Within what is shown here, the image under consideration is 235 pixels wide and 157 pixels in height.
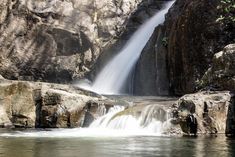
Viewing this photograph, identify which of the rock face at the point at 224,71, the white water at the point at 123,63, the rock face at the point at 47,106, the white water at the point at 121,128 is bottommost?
the white water at the point at 121,128

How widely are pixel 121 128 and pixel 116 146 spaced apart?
4.64m

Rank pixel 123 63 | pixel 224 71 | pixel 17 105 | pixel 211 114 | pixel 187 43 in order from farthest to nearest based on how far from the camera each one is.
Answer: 1. pixel 123 63
2. pixel 187 43
3. pixel 17 105
4. pixel 224 71
5. pixel 211 114

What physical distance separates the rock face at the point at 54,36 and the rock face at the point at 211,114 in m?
13.9

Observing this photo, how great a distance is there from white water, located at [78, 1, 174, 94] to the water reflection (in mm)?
11995

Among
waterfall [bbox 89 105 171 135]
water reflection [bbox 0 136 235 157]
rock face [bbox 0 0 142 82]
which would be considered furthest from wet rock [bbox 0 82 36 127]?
rock face [bbox 0 0 142 82]

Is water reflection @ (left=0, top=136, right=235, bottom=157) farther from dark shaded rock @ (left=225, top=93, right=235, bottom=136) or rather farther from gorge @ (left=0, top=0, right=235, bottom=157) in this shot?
dark shaded rock @ (left=225, top=93, right=235, bottom=136)

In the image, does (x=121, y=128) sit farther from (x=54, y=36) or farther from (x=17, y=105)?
(x=54, y=36)

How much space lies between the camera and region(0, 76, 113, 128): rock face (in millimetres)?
18453

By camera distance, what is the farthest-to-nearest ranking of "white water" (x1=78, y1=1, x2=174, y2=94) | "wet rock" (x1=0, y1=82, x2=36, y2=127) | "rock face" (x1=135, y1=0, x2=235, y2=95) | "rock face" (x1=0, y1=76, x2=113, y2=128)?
"white water" (x1=78, y1=1, x2=174, y2=94), "rock face" (x1=135, y1=0, x2=235, y2=95), "wet rock" (x1=0, y1=82, x2=36, y2=127), "rock face" (x1=0, y1=76, x2=113, y2=128)

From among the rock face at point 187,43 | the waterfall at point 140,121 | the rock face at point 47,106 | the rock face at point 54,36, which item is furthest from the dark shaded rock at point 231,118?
the rock face at point 54,36

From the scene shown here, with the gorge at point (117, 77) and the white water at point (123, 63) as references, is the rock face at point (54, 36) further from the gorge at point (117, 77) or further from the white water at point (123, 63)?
the white water at point (123, 63)

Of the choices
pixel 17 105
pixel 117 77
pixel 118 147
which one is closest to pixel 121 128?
pixel 118 147

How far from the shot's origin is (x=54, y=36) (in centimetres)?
2872

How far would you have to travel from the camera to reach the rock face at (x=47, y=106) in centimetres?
1845
